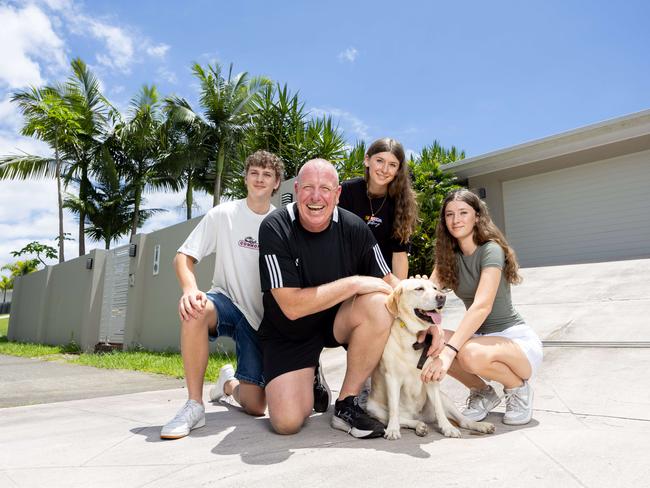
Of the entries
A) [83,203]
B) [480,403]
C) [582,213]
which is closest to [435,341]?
[480,403]

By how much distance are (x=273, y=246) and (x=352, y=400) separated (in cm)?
95

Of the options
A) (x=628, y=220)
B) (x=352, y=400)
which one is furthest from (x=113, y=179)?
(x=352, y=400)

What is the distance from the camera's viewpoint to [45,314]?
48.0 ft

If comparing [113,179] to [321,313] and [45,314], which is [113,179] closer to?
[45,314]

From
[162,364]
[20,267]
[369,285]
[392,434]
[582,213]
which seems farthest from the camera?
[20,267]

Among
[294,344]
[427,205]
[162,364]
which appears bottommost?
[162,364]

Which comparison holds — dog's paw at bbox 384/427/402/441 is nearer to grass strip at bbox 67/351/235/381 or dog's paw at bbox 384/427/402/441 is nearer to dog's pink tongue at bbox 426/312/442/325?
dog's pink tongue at bbox 426/312/442/325

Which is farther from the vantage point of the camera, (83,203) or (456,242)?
(83,203)

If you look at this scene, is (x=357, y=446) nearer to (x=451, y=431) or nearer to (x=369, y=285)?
(x=451, y=431)

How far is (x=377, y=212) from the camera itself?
3271 mm

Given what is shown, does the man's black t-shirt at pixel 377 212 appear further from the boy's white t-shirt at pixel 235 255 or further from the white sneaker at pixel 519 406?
the white sneaker at pixel 519 406

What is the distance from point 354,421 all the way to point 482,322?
93 centimetres

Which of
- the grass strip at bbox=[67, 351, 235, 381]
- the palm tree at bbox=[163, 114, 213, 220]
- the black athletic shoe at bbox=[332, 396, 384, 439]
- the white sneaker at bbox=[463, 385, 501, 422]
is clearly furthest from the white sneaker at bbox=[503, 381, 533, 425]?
the palm tree at bbox=[163, 114, 213, 220]

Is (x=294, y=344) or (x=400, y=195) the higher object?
(x=400, y=195)
